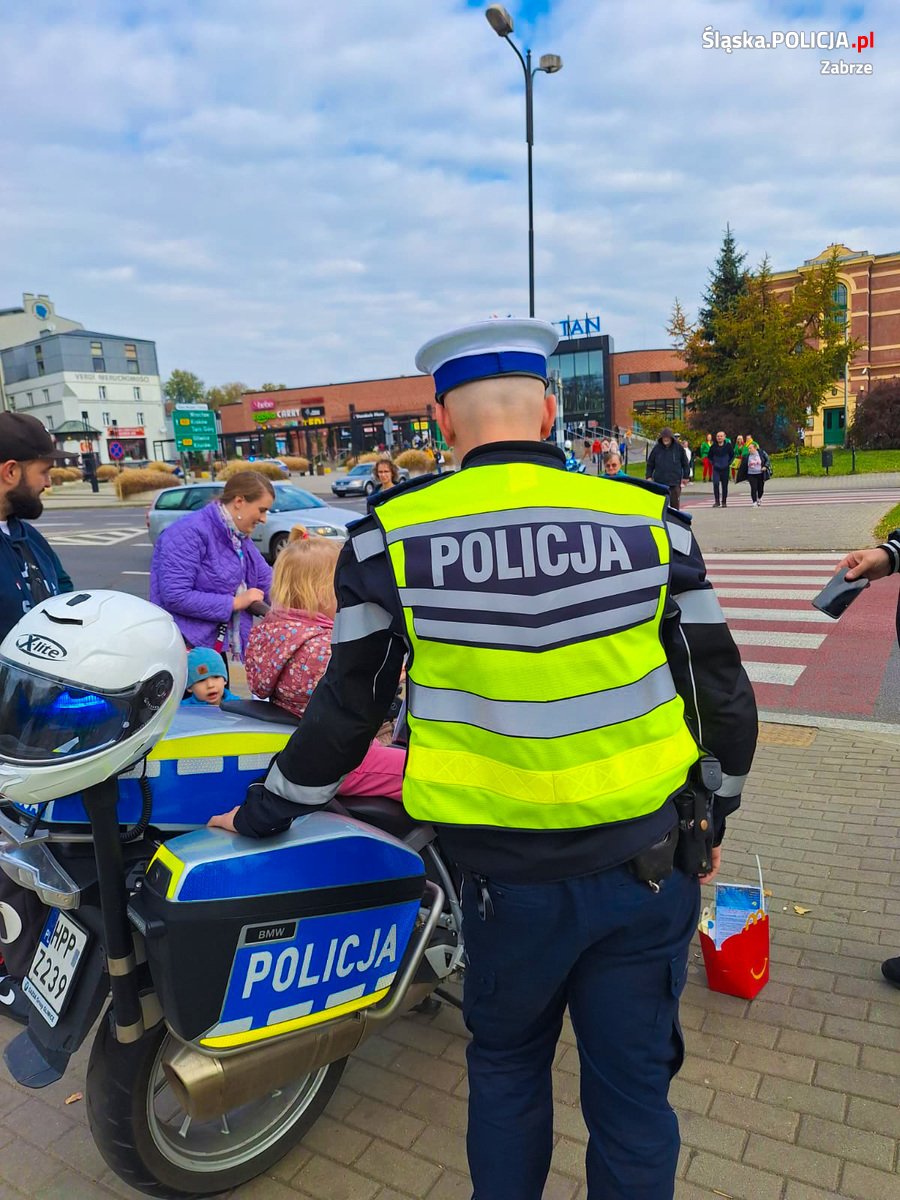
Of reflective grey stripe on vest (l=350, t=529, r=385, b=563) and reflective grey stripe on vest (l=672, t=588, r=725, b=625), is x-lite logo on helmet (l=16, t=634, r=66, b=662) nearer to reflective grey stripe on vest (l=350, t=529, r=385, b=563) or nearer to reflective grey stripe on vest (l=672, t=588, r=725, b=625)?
reflective grey stripe on vest (l=350, t=529, r=385, b=563)

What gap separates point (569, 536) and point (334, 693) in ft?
1.89

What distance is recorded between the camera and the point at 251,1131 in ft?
7.43

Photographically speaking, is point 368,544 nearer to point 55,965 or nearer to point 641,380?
point 55,965

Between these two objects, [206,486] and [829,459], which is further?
[829,459]

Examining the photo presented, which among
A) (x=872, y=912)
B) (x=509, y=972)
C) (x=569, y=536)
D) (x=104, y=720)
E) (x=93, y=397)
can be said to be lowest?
(x=872, y=912)

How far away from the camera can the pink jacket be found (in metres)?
2.45

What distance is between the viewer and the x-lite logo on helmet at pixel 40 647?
175cm

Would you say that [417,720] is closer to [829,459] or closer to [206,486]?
[206,486]

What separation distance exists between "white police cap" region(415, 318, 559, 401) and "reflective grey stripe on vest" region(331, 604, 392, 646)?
1.58ft

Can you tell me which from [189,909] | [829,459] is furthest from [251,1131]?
[829,459]

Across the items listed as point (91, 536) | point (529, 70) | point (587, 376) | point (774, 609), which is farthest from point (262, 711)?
point (587, 376)

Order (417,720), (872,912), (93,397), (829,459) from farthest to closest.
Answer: (93,397) < (829,459) < (872,912) < (417,720)

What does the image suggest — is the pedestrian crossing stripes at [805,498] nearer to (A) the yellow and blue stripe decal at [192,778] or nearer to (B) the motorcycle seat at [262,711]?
(B) the motorcycle seat at [262,711]

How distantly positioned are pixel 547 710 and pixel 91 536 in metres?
23.8
